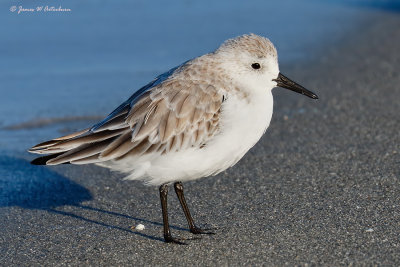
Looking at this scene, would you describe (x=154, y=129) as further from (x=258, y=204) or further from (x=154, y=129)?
(x=258, y=204)

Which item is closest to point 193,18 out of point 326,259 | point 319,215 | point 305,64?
point 305,64

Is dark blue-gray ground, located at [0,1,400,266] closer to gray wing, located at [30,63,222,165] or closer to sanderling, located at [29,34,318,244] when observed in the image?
sanderling, located at [29,34,318,244]

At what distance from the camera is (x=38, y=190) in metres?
6.45

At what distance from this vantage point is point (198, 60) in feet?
17.8

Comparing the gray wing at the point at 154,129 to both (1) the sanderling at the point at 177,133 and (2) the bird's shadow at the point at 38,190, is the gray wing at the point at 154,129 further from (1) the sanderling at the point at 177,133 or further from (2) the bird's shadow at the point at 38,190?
(2) the bird's shadow at the point at 38,190

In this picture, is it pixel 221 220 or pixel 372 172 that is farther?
pixel 372 172

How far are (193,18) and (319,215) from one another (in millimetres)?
8265

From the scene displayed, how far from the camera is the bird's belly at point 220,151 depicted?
4980 millimetres

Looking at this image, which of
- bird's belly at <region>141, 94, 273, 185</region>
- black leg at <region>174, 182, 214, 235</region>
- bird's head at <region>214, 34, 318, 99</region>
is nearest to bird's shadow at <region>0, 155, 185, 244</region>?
black leg at <region>174, 182, 214, 235</region>

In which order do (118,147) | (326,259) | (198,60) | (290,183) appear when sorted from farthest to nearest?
(290,183)
(198,60)
(118,147)
(326,259)

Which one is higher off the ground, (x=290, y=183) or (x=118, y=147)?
(x=118, y=147)

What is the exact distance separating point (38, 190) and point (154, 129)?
1.90 meters

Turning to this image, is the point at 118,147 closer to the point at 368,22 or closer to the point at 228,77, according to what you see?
the point at 228,77

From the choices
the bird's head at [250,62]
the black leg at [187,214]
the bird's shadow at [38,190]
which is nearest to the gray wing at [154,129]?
the bird's head at [250,62]
